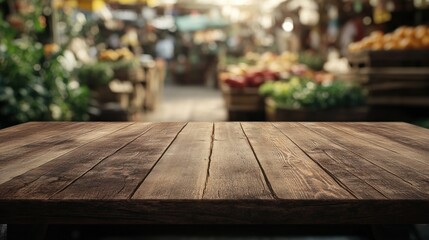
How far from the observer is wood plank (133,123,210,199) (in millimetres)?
980

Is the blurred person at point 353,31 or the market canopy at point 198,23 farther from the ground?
the market canopy at point 198,23

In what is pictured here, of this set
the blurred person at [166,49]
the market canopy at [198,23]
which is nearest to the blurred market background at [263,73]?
the market canopy at [198,23]

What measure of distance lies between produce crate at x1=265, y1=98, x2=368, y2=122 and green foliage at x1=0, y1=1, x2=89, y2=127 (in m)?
2.20

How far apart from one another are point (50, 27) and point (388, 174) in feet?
18.4

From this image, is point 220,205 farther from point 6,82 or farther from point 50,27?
point 50,27

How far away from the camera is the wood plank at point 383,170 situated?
100cm

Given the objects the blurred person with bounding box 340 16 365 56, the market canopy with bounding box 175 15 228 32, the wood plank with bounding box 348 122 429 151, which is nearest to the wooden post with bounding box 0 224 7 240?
the wood plank with bounding box 348 122 429 151

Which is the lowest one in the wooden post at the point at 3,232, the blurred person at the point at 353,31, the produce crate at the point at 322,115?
the wooden post at the point at 3,232

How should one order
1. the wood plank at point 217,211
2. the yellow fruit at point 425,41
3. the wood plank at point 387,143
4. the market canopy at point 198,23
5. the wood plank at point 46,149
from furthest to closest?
1. the market canopy at point 198,23
2. the yellow fruit at point 425,41
3. the wood plank at point 387,143
4. the wood plank at point 46,149
5. the wood plank at point 217,211

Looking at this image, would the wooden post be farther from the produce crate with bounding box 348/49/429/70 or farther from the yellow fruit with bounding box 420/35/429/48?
the yellow fruit with bounding box 420/35/429/48

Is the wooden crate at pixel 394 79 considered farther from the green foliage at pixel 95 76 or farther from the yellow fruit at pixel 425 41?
the green foliage at pixel 95 76

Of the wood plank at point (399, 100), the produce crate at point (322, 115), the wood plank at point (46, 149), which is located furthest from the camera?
the wood plank at point (399, 100)

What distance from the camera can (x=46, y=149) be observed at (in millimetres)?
1514

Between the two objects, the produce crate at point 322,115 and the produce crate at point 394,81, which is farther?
the produce crate at point 394,81
